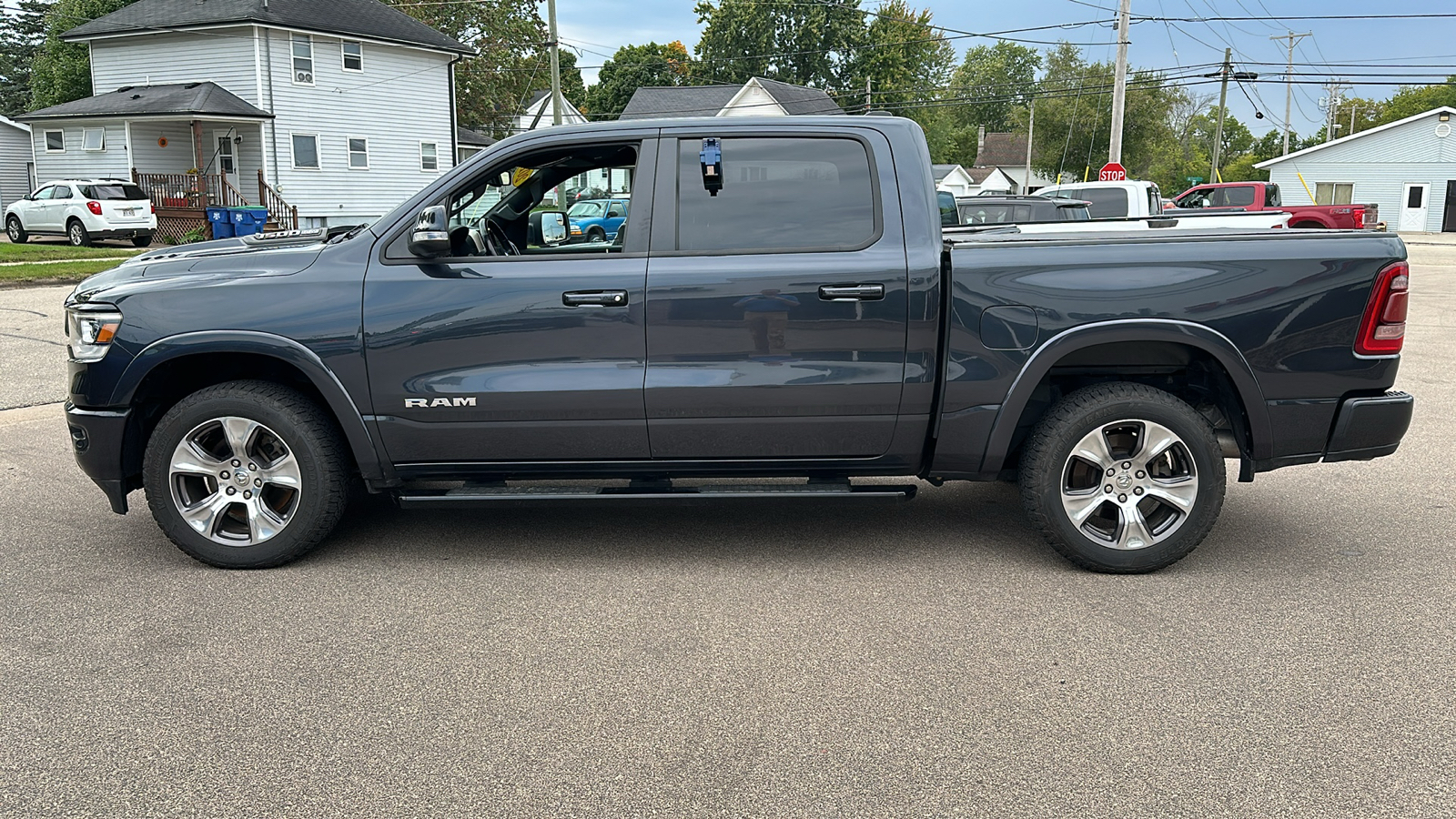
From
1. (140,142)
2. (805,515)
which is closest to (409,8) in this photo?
(140,142)

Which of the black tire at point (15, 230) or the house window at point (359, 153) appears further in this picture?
the house window at point (359, 153)

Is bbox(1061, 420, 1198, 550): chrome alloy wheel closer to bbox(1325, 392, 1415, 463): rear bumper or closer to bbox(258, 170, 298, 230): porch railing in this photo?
bbox(1325, 392, 1415, 463): rear bumper

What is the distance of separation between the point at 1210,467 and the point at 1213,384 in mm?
462

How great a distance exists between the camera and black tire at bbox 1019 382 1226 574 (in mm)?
4895

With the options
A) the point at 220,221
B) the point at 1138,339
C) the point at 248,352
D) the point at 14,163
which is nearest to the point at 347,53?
the point at 220,221

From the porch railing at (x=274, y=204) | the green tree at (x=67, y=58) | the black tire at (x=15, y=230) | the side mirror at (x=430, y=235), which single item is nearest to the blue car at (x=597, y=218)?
the side mirror at (x=430, y=235)

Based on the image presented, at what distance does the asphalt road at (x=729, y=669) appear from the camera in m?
3.25

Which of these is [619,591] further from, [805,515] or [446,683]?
[805,515]

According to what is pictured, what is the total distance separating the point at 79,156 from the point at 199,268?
3560 centimetres

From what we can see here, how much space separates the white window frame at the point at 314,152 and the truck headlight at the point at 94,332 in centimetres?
3332

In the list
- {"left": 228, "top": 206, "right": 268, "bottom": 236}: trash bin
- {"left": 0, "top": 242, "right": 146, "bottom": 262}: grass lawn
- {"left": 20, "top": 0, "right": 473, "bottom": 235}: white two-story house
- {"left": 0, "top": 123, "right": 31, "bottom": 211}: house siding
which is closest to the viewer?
{"left": 0, "top": 242, "right": 146, "bottom": 262}: grass lawn

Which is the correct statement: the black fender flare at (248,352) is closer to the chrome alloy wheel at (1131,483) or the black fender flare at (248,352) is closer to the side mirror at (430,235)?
the side mirror at (430,235)

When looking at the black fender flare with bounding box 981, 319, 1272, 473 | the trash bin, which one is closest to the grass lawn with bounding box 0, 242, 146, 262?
the trash bin

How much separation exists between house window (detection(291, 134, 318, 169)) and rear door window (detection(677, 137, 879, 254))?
1351 inches
